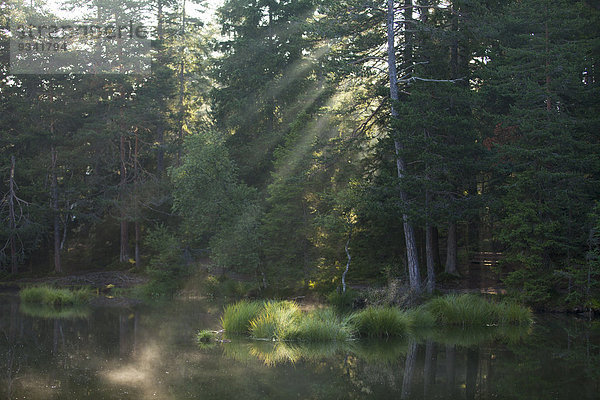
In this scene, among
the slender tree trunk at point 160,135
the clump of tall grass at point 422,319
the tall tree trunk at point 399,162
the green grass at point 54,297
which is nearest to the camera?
the clump of tall grass at point 422,319

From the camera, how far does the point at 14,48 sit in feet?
107

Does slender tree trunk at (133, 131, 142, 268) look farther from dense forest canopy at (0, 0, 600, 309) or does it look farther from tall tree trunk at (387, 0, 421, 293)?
tall tree trunk at (387, 0, 421, 293)

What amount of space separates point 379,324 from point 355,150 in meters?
9.79

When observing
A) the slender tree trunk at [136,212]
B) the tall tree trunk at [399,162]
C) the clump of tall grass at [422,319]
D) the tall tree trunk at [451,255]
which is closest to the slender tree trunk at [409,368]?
the clump of tall grass at [422,319]

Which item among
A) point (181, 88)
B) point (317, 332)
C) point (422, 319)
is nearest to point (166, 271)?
point (422, 319)

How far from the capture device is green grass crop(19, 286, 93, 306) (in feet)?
71.6

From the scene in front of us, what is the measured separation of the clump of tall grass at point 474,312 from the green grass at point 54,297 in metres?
13.6

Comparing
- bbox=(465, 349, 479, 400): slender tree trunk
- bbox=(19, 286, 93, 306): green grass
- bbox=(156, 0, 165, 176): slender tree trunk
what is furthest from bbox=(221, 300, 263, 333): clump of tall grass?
bbox=(156, 0, 165, 176): slender tree trunk

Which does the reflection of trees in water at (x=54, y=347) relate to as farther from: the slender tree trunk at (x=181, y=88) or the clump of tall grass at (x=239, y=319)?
the slender tree trunk at (x=181, y=88)

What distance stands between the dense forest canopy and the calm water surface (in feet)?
19.3

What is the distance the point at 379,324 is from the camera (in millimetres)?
13383

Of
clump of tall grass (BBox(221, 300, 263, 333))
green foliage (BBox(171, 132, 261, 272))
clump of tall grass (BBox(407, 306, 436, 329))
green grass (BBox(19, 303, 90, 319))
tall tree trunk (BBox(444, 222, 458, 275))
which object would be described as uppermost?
green foliage (BBox(171, 132, 261, 272))

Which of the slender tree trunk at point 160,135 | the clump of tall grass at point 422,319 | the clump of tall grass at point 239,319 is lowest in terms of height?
the clump of tall grass at point 422,319

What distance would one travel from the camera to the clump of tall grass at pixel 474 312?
14984 millimetres
